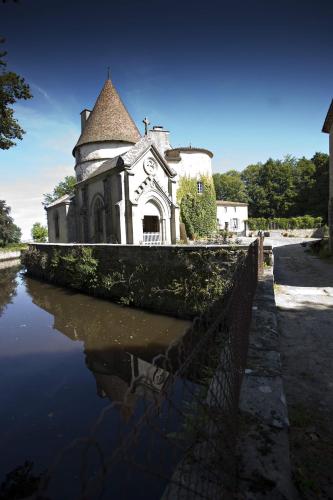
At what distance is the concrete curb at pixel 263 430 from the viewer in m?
1.89

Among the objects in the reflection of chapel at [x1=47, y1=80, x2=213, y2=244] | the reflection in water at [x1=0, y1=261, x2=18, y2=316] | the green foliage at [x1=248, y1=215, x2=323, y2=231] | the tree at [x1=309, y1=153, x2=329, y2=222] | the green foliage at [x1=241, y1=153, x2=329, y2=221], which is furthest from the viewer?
the green foliage at [x1=241, y1=153, x2=329, y2=221]

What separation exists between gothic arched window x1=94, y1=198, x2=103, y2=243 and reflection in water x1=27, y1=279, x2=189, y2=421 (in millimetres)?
7767

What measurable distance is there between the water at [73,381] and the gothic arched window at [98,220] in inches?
323

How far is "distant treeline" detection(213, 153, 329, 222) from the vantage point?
159 feet

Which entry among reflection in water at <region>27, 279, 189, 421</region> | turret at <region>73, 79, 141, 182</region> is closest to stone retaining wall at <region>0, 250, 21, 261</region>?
turret at <region>73, 79, 141, 182</region>

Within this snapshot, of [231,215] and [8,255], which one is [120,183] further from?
[231,215]

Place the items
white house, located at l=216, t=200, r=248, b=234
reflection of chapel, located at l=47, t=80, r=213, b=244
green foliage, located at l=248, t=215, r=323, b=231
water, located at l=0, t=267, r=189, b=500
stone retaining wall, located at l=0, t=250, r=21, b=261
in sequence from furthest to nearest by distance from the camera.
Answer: white house, located at l=216, t=200, r=248, b=234 → green foliage, located at l=248, t=215, r=323, b=231 → stone retaining wall, located at l=0, t=250, r=21, b=261 → reflection of chapel, located at l=47, t=80, r=213, b=244 → water, located at l=0, t=267, r=189, b=500

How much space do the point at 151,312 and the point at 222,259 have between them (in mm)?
3702

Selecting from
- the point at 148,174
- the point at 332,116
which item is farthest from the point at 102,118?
the point at 332,116

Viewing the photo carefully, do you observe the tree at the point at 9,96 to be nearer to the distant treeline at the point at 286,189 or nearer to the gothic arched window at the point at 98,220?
the gothic arched window at the point at 98,220

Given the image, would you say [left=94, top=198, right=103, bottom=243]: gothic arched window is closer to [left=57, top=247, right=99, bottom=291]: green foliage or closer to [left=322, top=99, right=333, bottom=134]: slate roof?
[left=57, top=247, right=99, bottom=291]: green foliage

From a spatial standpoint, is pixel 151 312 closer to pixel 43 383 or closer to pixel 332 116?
pixel 43 383

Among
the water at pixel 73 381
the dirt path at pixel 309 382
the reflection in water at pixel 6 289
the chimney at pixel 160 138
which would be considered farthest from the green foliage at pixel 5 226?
the dirt path at pixel 309 382

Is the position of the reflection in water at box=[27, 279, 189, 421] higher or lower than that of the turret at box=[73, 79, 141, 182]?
lower
